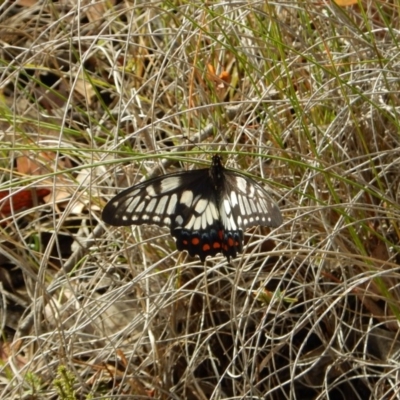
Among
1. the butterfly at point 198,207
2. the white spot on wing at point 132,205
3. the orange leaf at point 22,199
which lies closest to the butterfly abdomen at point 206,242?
the butterfly at point 198,207

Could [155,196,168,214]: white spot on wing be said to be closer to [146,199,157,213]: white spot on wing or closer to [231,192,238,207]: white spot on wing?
[146,199,157,213]: white spot on wing

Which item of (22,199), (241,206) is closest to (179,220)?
(241,206)

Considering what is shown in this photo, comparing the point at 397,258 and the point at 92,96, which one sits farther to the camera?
the point at 92,96

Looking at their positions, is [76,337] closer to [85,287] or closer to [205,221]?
[85,287]

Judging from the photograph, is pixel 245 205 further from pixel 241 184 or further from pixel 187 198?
pixel 187 198

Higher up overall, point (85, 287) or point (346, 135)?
point (346, 135)

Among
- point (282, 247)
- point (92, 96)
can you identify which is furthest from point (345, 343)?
point (92, 96)

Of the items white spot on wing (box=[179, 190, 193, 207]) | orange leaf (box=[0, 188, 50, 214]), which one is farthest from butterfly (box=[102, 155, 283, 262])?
orange leaf (box=[0, 188, 50, 214])

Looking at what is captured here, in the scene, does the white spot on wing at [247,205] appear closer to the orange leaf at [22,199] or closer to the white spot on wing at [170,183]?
the white spot on wing at [170,183]
